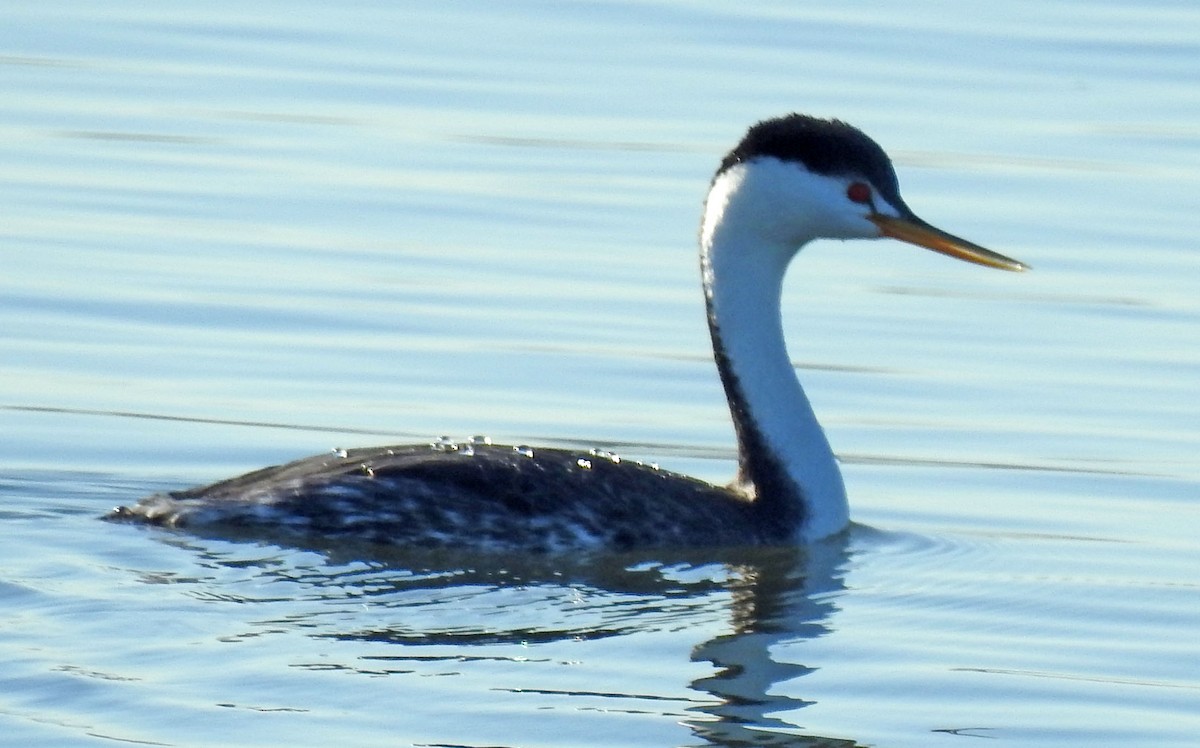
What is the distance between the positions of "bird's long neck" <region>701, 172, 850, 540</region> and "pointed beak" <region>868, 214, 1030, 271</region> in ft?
1.22

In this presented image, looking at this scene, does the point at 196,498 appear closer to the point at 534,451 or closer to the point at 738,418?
the point at 534,451

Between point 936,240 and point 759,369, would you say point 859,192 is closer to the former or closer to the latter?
point 936,240

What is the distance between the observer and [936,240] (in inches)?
425

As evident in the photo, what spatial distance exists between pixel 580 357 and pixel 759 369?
244 centimetres

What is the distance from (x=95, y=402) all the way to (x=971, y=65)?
9.77m

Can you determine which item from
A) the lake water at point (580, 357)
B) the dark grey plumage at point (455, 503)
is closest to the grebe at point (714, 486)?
the dark grey plumage at point (455, 503)

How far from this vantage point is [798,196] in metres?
10.5

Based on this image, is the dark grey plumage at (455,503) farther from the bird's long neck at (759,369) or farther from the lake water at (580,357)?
the bird's long neck at (759,369)

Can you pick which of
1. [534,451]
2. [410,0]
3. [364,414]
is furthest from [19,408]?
[410,0]

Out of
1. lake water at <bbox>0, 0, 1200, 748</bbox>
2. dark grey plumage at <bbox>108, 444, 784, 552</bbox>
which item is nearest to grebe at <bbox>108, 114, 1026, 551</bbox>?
dark grey plumage at <bbox>108, 444, 784, 552</bbox>

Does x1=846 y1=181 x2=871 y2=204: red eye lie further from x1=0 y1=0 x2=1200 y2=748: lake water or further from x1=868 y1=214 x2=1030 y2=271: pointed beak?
x1=0 y1=0 x2=1200 y2=748: lake water

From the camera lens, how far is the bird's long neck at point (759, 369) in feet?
34.1

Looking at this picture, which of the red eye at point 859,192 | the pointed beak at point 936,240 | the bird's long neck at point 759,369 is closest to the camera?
the bird's long neck at point 759,369

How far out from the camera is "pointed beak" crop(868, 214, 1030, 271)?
10734 millimetres
